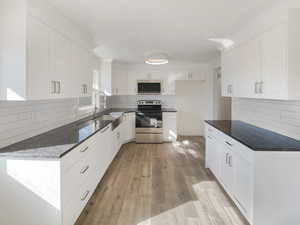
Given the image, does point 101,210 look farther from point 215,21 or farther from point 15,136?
point 215,21

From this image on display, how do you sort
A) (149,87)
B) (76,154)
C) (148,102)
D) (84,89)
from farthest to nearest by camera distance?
(148,102), (149,87), (84,89), (76,154)

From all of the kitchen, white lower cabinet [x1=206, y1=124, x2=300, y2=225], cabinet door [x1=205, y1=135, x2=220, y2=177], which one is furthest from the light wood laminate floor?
white lower cabinet [x1=206, y1=124, x2=300, y2=225]

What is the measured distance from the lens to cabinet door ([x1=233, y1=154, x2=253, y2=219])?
2092 mm

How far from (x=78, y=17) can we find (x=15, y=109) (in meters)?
1.34

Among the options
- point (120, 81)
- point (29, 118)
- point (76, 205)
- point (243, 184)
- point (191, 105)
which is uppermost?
point (120, 81)

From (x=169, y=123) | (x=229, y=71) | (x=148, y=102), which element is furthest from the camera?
(x=148, y=102)

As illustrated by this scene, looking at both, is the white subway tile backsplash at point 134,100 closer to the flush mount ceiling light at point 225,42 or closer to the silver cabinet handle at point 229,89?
the flush mount ceiling light at point 225,42

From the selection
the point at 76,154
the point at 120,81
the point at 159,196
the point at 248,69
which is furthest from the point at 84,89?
the point at 120,81

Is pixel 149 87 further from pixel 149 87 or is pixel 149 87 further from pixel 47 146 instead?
pixel 47 146

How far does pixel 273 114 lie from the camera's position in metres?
2.87

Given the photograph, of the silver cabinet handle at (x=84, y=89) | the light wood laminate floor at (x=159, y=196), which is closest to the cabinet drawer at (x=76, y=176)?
the light wood laminate floor at (x=159, y=196)

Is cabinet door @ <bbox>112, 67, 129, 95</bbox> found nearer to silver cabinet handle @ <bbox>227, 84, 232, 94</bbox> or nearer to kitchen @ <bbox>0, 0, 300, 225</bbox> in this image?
kitchen @ <bbox>0, 0, 300, 225</bbox>

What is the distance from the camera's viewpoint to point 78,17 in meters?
2.65

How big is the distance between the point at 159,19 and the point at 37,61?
154 centimetres
